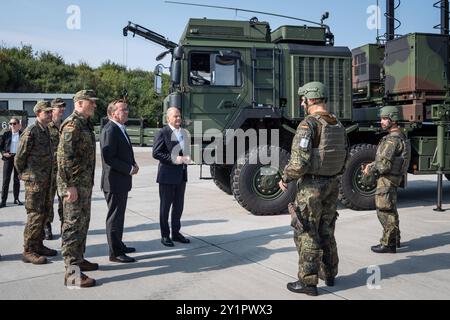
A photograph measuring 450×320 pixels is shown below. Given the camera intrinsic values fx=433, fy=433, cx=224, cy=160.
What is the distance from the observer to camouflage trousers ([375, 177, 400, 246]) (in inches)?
191

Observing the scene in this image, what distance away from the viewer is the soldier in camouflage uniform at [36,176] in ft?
14.9

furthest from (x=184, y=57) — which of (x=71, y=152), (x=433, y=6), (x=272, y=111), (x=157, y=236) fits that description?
(x=433, y=6)

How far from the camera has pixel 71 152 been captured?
12.7 ft

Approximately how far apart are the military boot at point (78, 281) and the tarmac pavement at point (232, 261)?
0.23 feet

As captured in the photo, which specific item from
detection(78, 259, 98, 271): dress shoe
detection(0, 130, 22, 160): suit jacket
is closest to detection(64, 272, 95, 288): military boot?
detection(78, 259, 98, 271): dress shoe

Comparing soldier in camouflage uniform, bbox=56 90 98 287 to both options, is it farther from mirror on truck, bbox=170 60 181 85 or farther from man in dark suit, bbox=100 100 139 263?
mirror on truck, bbox=170 60 181 85

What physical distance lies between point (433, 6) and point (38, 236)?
28.3ft

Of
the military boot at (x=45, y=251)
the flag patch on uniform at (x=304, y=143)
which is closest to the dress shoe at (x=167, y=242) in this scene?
the military boot at (x=45, y=251)

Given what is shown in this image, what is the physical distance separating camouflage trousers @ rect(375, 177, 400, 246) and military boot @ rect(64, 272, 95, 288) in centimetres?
317

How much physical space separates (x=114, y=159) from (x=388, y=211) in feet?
10.1

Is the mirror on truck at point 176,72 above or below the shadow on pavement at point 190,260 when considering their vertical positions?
above

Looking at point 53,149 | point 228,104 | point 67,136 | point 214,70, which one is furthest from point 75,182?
point 214,70

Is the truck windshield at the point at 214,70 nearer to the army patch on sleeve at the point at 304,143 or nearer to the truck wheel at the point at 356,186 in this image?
the truck wheel at the point at 356,186
